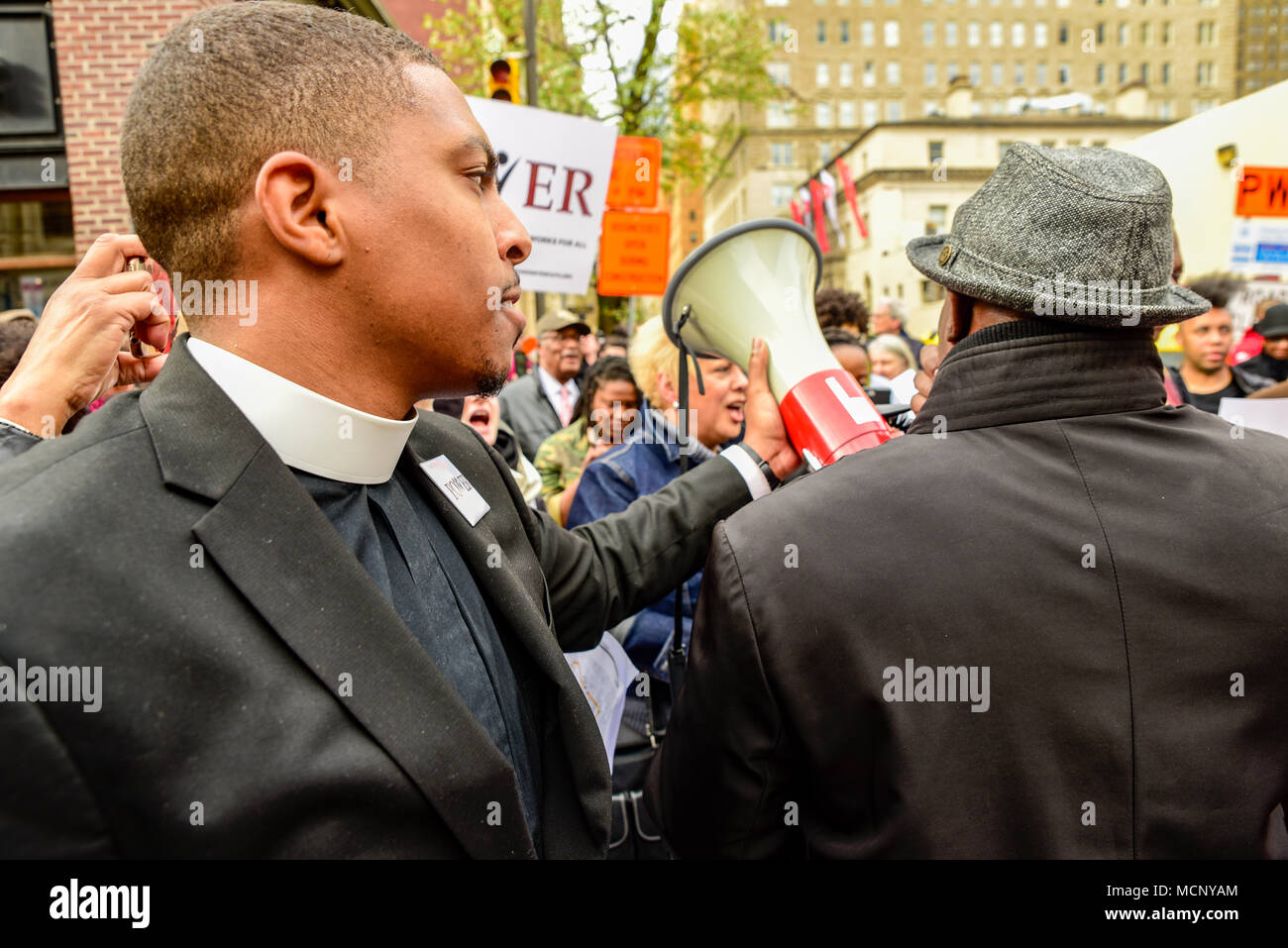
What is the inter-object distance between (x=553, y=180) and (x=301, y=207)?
4.12m

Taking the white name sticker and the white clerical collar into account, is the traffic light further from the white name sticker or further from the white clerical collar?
the white clerical collar

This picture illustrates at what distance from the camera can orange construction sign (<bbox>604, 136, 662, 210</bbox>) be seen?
24.7ft

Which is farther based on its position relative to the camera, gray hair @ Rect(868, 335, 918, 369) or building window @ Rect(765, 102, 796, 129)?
building window @ Rect(765, 102, 796, 129)

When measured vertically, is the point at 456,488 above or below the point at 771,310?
below

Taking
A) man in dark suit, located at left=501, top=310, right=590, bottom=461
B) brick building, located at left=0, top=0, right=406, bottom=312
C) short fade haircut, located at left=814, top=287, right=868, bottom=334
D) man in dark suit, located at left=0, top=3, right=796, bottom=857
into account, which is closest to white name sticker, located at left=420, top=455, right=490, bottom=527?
man in dark suit, located at left=0, top=3, right=796, bottom=857

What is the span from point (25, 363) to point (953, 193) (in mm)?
42851

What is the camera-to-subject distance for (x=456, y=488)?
1.47m

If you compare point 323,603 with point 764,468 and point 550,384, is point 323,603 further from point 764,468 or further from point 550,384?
point 550,384

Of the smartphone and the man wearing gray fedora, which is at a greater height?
the smartphone

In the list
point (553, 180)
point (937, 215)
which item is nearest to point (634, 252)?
point (553, 180)

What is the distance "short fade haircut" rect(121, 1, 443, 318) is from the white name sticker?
44 cm

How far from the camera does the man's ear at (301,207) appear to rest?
112cm

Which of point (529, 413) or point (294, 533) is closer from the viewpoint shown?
point (294, 533)
